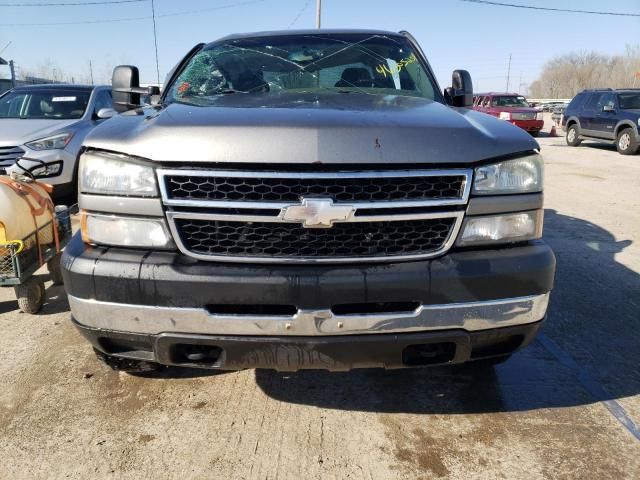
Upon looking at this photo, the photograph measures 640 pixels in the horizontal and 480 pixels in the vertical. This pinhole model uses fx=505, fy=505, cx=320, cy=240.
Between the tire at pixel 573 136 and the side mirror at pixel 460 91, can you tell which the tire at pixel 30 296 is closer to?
the side mirror at pixel 460 91

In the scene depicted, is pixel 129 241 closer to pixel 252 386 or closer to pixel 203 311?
pixel 203 311

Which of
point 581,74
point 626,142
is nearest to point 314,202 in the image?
point 626,142

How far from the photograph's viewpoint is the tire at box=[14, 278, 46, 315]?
12.1 feet

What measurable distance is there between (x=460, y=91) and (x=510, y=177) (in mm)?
1663

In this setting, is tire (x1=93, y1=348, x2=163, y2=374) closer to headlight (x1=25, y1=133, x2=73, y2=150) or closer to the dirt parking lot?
the dirt parking lot

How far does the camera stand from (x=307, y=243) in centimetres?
200

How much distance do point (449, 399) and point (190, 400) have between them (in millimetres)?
1366

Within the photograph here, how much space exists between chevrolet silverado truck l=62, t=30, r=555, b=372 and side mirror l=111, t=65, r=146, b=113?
1.51 metres

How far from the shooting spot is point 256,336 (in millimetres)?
1980

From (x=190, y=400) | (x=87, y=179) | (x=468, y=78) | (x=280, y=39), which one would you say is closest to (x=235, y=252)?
(x=87, y=179)

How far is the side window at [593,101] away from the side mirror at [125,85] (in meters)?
16.9

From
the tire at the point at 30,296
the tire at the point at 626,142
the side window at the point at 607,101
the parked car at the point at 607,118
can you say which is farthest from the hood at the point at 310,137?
the side window at the point at 607,101

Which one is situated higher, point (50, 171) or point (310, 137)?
point (310, 137)

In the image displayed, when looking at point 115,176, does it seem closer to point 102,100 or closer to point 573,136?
point 102,100
